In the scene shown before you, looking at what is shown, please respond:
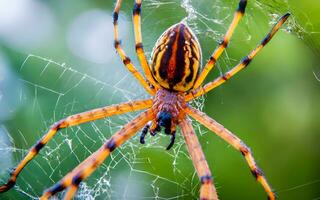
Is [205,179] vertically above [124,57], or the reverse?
[124,57]

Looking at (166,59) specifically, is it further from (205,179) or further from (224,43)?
(205,179)

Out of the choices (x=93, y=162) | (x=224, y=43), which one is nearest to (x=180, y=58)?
(x=224, y=43)

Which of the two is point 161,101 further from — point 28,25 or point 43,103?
point 28,25

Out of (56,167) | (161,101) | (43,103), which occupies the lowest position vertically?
(56,167)

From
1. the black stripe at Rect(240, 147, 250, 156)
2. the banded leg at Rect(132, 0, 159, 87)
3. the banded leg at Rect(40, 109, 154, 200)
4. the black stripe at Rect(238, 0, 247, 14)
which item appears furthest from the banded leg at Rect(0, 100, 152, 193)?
the black stripe at Rect(238, 0, 247, 14)

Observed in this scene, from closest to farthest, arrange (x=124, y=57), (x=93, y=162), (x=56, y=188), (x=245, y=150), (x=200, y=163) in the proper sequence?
1. (x=56, y=188)
2. (x=93, y=162)
3. (x=200, y=163)
4. (x=245, y=150)
5. (x=124, y=57)

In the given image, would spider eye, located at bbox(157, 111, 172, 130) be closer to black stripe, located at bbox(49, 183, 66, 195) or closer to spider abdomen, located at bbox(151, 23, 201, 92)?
spider abdomen, located at bbox(151, 23, 201, 92)

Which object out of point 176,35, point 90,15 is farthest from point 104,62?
point 176,35
